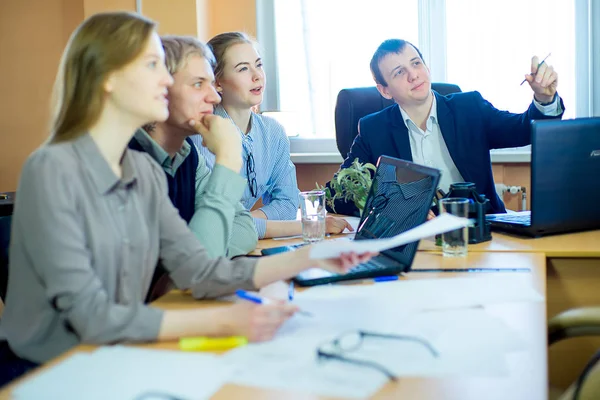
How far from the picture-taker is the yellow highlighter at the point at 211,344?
999mm

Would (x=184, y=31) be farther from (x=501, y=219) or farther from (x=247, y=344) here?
(x=247, y=344)

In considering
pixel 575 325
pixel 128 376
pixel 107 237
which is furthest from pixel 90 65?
pixel 575 325

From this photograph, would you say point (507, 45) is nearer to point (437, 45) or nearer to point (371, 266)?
point (437, 45)

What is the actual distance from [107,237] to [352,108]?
1.75 m

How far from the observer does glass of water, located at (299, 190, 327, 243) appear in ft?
6.00

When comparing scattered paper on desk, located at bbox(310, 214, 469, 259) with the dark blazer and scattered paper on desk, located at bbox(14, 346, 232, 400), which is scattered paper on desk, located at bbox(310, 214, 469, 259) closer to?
scattered paper on desk, located at bbox(14, 346, 232, 400)

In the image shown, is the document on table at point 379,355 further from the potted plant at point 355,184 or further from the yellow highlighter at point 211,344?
the potted plant at point 355,184

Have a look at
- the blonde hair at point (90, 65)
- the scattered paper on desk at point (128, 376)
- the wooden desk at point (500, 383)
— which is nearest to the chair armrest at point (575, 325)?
the wooden desk at point (500, 383)

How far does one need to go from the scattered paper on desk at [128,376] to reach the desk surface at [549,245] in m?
0.89

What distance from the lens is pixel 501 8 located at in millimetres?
3471

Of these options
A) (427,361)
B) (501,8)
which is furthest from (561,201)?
(501,8)

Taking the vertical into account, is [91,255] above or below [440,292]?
above

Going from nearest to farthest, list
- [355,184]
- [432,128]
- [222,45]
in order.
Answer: [355,184]
[222,45]
[432,128]

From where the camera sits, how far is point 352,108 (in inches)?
108
